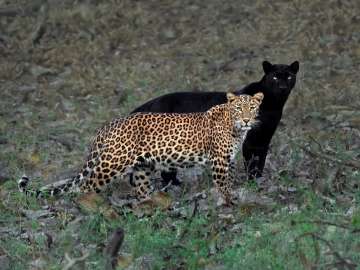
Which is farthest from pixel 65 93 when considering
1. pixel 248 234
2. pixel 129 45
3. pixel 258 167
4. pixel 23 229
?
pixel 248 234

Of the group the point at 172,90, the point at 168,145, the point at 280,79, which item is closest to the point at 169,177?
the point at 168,145

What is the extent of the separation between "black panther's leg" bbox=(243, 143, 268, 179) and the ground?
21cm

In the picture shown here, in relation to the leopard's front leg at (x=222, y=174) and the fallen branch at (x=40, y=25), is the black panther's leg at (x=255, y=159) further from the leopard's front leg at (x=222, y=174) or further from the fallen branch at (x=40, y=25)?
the fallen branch at (x=40, y=25)

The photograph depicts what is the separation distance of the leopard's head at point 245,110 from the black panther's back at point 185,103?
199cm

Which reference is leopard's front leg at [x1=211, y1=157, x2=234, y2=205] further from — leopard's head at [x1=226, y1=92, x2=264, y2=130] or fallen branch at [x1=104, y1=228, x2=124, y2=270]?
fallen branch at [x1=104, y1=228, x2=124, y2=270]

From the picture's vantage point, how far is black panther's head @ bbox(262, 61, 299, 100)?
45.6ft

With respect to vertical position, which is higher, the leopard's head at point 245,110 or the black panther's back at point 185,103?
the leopard's head at point 245,110

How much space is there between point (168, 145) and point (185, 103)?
2.06 m

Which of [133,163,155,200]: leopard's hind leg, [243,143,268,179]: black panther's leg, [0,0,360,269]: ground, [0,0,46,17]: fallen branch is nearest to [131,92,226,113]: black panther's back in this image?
[243,143,268,179]: black panther's leg

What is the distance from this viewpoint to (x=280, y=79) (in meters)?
13.9

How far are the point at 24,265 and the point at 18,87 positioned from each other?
9642 millimetres

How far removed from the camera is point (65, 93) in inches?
754

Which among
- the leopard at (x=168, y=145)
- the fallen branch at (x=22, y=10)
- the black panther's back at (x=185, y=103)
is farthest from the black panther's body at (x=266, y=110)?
the fallen branch at (x=22, y=10)

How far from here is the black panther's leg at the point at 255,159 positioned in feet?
44.7
